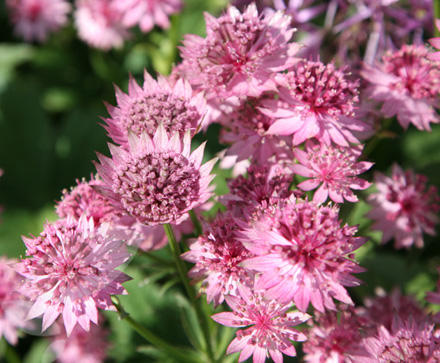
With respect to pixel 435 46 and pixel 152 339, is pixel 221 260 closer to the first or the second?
pixel 152 339

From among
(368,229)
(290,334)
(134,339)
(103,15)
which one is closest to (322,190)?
(290,334)

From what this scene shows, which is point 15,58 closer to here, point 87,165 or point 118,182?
point 87,165

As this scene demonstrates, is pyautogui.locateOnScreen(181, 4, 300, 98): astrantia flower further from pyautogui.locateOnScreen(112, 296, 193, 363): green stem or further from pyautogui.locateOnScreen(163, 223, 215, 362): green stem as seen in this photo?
pyautogui.locateOnScreen(112, 296, 193, 363): green stem

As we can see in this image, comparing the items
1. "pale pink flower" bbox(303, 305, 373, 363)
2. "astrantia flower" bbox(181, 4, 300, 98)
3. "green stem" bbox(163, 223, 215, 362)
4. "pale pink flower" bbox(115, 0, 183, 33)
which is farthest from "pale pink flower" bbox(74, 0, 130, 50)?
"pale pink flower" bbox(303, 305, 373, 363)

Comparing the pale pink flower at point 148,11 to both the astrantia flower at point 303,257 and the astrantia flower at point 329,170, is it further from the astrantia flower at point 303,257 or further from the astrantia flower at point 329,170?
the astrantia flower at point 303,257

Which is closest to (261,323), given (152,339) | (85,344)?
(152,339)

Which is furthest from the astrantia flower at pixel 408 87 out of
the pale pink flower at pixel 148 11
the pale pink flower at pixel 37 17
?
the pale pink flower at pixel 37 17
